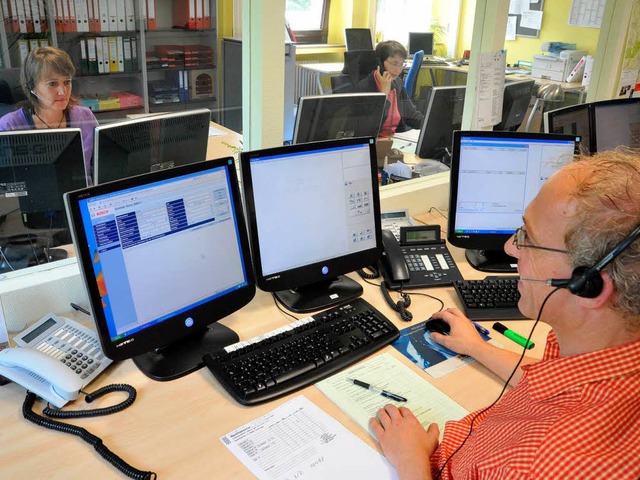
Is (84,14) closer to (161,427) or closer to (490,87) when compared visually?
(490,87)

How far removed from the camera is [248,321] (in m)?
1.60

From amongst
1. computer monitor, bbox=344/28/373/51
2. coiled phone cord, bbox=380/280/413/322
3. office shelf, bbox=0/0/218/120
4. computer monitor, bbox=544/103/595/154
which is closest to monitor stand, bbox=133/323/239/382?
coiled phone cord, bbox=380/280/413/322

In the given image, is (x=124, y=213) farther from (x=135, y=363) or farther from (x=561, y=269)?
(x=561, y=269)

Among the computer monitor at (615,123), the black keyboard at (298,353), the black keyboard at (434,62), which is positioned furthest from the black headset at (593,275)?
the black keyboard at (434,62)

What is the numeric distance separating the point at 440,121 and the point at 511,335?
5.55ft

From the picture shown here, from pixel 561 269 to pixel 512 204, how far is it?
1.03 meters

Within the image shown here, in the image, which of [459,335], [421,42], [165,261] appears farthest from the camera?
[421,42]

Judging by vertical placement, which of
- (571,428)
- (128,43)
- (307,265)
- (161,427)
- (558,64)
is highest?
(128,43)

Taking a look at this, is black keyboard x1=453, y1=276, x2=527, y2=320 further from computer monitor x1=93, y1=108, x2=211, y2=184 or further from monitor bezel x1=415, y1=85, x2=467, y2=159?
monitor bezel x1=415, y1=85, x2=467, y2=159

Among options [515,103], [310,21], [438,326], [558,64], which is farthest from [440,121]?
[310,21]

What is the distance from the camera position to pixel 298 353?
1.40 metres

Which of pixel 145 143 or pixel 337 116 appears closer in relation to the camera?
pixel 145 143

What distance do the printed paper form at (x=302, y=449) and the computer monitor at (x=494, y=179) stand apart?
0.97m

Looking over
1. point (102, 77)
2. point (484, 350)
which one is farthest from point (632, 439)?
point (102, 77)
